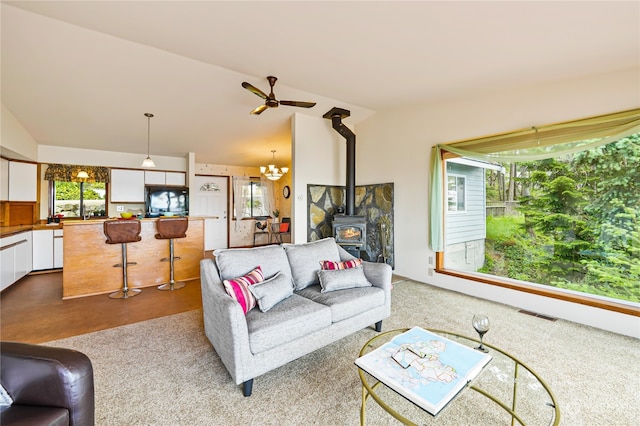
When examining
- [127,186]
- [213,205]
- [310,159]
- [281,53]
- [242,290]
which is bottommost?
[242,290]

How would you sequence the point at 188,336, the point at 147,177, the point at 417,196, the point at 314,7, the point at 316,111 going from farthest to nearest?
1. the point at 147,177
2. the point at 316,111
3. the point at 417,196
4. the point at 188,336
5. the point at 314,7

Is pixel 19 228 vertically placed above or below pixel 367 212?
below

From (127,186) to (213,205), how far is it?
211cm

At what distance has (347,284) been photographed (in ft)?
8.36

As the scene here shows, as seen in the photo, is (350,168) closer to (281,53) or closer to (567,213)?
(281,53)

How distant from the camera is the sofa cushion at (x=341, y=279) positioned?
2508 mm

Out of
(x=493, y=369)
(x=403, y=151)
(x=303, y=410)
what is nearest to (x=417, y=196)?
(x=403, y=151)

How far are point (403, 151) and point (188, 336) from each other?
4.08 metres

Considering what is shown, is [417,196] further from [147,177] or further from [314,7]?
[147,177]

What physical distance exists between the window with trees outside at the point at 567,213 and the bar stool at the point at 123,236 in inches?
174

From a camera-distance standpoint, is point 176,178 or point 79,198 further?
point 176,178

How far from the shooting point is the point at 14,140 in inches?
161

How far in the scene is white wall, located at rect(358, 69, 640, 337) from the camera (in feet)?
9.02

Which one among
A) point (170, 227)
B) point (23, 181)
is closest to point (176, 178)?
point (23, 181)
